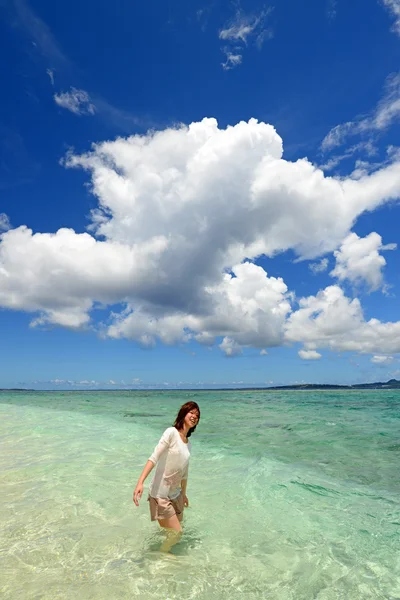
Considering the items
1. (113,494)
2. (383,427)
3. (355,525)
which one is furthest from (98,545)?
(383,427)

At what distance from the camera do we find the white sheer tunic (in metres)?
5.93

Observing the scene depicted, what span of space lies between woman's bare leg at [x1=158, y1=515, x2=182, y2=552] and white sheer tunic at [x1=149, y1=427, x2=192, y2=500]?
17.9 inches

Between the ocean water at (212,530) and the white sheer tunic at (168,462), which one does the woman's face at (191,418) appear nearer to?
the white sheer tunic at (168,462)

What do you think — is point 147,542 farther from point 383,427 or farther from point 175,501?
point 383,427

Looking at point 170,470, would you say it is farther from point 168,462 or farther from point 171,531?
point 171,531

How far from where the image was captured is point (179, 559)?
576 centimetres

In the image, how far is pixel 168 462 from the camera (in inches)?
233

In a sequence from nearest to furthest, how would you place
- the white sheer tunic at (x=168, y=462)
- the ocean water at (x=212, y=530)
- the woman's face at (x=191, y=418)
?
1. the ocean water at (x=212, y=530)
2. the white sheer tunic at (x=168, y=462)
3. the woman's face at (x=191, y=418)

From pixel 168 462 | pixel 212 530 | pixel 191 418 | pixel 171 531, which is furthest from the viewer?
pixel 212 530

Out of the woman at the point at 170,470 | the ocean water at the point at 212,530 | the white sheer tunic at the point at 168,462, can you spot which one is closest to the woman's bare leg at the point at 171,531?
the woman at the point at 170,470

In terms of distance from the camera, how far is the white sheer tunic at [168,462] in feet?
19.5

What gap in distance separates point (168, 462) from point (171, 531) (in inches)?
48.7

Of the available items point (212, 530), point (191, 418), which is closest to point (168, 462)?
point (191, 418)

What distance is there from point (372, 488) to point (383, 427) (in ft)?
49.6
